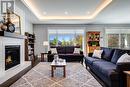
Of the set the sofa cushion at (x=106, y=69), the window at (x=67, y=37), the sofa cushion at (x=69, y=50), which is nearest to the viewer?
the sofa cushion at (x=106, y=69)

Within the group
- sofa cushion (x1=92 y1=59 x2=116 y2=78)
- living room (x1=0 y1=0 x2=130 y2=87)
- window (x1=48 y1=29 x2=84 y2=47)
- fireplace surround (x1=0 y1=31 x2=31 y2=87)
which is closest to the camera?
sofa cushion (x1=92 y1=59 x2=116 y2=78)

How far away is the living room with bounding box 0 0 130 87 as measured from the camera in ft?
15.7

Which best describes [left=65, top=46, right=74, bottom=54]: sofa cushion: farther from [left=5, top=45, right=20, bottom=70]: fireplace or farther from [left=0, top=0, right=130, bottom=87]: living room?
[left=5, top=45, right=20, bottom=70]: fireplace

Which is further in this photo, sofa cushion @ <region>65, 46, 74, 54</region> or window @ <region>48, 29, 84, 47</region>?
window @ <region>48, 29, 84, 47</region>

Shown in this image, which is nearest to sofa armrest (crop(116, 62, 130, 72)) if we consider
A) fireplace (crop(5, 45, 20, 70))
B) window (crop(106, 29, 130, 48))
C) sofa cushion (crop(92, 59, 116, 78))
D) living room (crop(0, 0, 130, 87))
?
living room (crop(0, 0, 130, 87))

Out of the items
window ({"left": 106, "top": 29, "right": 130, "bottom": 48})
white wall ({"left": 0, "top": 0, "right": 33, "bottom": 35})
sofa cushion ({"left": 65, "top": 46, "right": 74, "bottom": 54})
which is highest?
white wall ({"left": 0, "top": 0, "right": 33, "bottom": 35})

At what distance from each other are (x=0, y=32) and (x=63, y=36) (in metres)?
7.69

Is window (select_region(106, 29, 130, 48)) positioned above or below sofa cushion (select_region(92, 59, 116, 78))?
above

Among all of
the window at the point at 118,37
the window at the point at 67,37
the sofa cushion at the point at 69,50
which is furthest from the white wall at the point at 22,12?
the window at the point at 118,37

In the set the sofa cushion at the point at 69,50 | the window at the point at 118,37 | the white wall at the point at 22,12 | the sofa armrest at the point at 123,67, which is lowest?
the sofa armrest at the point at 123,67

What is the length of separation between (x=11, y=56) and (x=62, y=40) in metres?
6.41

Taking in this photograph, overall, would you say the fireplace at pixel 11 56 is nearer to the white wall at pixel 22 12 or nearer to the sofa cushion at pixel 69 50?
the white wall at pixel 22 12

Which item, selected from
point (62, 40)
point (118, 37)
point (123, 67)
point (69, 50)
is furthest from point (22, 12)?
point (118, 37)

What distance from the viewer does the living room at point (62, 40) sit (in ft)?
15.7
